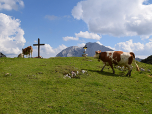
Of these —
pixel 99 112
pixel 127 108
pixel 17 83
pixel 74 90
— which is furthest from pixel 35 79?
pixel 127 108

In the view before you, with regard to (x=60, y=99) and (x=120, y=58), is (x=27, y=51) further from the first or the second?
(x=60, y=99)

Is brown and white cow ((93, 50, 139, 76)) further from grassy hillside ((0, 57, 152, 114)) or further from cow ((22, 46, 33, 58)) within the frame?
cow ((22, 46, 33, 58))

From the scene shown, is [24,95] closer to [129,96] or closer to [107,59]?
[129,96]

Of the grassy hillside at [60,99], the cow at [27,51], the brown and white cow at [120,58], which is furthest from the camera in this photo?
the cow at [27,51]

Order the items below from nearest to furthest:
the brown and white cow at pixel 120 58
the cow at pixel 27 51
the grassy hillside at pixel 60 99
A: the grassy hillside at pixel 60 99
the brown and white cow at pixel 120 58
the cow at pixel 27 51

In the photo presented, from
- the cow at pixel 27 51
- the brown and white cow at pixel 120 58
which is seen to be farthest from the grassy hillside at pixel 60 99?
the cow at pixel 27 51

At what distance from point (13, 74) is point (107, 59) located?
14910 mm

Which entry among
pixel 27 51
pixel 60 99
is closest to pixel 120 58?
pixel 60 99

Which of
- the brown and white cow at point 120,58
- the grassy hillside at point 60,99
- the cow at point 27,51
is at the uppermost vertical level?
the cow at point 27,51

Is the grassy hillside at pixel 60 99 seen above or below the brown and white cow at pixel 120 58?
below

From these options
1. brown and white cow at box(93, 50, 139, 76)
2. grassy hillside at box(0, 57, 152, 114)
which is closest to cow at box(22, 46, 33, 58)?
grassy hillside at box(0, 57, 152, 114)

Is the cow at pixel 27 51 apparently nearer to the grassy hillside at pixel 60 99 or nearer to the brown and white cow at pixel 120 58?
the grassy hillside at pixel 60 99

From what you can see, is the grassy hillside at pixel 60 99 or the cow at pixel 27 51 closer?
the grassy hillside at pixel 60 99

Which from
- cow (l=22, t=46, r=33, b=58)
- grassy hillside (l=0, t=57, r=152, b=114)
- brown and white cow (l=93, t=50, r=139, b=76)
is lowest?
grassy hillside (l=0, t=57, r=152, b=114)
